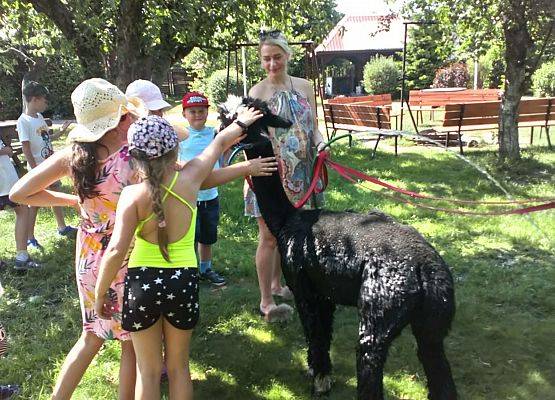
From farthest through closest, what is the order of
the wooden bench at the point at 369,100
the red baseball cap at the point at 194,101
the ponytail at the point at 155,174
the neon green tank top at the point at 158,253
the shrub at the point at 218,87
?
the shrub at the point at 218,87 < the wooden bench at the point at 369,100 < the red baseball cap at the point at 194,101 < the neon green tank top at the point at 158,253 < the ponytail at the point at 155,174

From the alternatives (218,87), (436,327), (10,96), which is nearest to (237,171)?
(436,327)

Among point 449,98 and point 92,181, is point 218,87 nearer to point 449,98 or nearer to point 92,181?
point 449,98

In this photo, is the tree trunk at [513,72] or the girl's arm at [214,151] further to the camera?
the tree trunk at [513,72]

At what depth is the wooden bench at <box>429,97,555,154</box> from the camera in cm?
909

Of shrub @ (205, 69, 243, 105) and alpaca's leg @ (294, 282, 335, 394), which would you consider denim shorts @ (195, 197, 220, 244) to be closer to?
alpaca's leg @ (294, 282, 335, 394)

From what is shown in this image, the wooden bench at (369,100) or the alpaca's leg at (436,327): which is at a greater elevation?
the wooden bench at (369,100)

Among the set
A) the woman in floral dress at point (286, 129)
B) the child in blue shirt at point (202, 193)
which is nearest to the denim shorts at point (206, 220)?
the child in blue shirt at point (202, 193)

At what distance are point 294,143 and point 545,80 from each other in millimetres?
17811

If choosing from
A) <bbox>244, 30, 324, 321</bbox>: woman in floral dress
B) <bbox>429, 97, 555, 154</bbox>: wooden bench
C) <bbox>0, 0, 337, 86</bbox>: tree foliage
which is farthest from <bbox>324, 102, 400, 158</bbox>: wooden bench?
<bbox>244, 30, 324, 321</bbox>: woman in floral dress

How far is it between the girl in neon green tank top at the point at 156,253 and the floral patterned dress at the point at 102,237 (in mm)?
134

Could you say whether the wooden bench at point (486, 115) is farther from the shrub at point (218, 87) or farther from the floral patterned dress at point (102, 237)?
the shrub at point (218, 87)

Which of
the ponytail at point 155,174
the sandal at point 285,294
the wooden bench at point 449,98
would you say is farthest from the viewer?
the wooden bench at point 449,98

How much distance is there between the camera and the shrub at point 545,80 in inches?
690

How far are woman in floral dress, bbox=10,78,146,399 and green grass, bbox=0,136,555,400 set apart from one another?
32.3 inches
